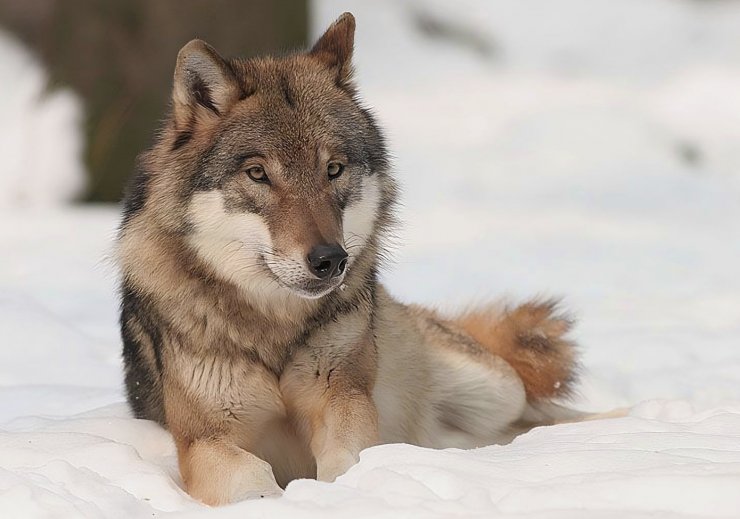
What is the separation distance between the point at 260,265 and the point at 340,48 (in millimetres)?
942

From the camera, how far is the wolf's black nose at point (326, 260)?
138 inches

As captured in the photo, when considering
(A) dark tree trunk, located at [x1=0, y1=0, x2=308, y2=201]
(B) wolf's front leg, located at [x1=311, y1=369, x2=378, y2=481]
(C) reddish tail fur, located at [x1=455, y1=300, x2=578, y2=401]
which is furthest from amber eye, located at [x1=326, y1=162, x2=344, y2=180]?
(A) dark tree trunk, located at [x1=0, y1=0, x2=308, y2=201]

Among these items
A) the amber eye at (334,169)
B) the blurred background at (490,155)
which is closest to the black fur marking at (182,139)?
the amber eye at (334,169)

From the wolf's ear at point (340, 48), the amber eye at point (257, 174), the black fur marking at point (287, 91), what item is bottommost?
the amber eye at point (257, 174)

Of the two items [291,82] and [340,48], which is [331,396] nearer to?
[291,82]

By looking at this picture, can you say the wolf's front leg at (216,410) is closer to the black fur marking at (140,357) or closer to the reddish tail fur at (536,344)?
the black fur marking at (140,357)

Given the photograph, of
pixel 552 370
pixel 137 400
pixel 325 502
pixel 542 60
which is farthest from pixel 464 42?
pixel 325 502

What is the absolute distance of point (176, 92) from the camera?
388 cm

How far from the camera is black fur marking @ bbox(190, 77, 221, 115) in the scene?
387 cm

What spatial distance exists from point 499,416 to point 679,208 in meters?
5.63

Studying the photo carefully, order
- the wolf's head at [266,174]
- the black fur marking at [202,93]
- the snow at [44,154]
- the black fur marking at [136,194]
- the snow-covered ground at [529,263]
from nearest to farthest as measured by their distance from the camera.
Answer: the snow-covered ground at [529,263]
the wolf's head at [266,174]
the black fur marking at [202,93]
the black fur marking at [136,194]
the snow at [44,154]

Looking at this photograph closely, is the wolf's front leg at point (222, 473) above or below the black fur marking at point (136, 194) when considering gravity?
below

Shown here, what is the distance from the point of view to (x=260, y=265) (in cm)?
374

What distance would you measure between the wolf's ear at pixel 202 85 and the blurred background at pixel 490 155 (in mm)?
1633
